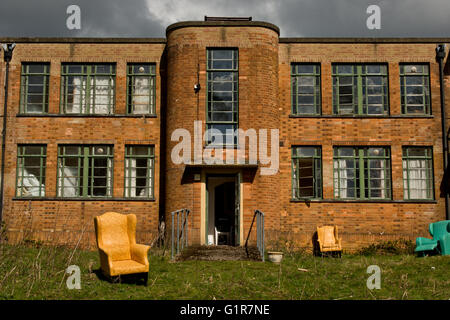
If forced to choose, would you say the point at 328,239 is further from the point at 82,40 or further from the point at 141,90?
the point at 82,40

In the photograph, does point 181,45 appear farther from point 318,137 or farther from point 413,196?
point 413,196

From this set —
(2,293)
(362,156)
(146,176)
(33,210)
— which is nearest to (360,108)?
(362,156)

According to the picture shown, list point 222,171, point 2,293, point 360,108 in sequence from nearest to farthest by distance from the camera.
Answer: point 2,293, point 222,171, point 360,108

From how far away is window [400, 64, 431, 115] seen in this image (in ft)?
58.9

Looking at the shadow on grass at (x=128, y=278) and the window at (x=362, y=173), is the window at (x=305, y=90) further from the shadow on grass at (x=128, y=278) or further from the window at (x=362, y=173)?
the shadow on grass at (x=128, y=278)

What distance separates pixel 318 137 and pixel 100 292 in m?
10.4

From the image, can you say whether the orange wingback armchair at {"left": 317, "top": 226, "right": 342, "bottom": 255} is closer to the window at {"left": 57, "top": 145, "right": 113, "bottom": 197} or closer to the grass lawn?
the grass lawn

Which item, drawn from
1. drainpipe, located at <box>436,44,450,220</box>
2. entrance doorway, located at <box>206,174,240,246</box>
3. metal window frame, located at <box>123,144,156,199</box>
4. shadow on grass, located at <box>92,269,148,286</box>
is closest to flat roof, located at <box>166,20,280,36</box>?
metal window frame, located at <box>123,144,156,199</box>

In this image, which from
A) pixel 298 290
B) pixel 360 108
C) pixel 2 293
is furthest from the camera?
pixel 360 108

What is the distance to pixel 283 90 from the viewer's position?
1783 centimetres

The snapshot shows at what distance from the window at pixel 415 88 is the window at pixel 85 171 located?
9860mm

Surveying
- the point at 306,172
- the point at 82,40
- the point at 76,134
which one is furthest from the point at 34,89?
the point at 306,172

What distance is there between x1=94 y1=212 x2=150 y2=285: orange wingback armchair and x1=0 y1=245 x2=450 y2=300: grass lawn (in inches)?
11.5

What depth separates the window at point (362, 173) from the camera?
57.4 ft
